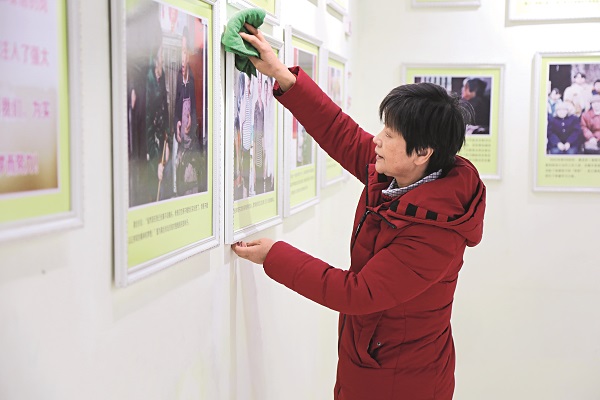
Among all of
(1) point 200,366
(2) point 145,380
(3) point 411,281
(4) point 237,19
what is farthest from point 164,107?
(3) point 411,281

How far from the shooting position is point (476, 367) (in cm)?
388

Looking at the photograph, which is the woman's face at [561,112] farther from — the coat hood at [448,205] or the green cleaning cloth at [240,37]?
the green cleaning cloth at [240,37]

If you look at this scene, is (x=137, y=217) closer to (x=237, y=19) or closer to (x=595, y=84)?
(x=237, y=19)

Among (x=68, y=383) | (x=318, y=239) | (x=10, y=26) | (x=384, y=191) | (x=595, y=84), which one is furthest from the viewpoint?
(x=595, y=84)

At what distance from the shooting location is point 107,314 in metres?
1.26

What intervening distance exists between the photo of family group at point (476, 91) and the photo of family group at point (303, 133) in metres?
1.22

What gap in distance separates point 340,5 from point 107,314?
2307 mm

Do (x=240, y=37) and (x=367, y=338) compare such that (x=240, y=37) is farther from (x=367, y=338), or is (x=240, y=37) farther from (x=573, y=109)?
(x=573, y=109)

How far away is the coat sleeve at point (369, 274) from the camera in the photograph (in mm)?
1802

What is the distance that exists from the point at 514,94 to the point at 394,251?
88.6 inches

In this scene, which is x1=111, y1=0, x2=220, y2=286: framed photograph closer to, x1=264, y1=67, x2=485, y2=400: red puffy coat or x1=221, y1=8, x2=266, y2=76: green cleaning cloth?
x1=221, y1=8, x2=266, y2=76: green cleaning cloth

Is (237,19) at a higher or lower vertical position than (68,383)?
higher

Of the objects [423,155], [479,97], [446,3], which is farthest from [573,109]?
[423,155]

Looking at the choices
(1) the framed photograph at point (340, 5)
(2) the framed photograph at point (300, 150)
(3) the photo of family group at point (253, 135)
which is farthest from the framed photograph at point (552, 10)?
(3) the photo of family group at point (253, 135)
